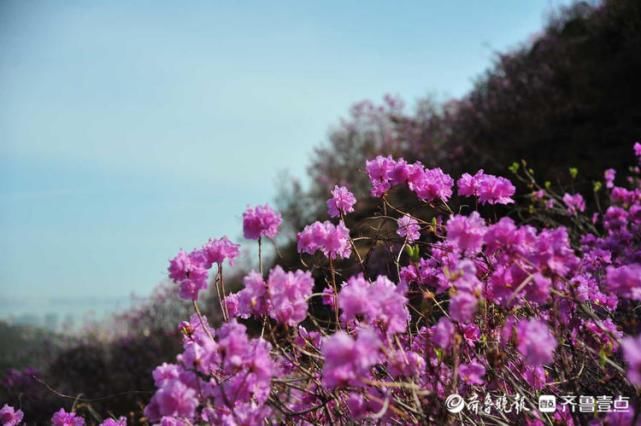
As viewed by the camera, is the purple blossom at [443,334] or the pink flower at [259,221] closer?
the purple blossom at [443,334]

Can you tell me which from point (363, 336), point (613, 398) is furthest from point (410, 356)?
point (613, 398)

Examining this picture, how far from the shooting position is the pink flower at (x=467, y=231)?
71.9 inches

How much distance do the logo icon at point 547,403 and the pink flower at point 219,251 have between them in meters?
1.22

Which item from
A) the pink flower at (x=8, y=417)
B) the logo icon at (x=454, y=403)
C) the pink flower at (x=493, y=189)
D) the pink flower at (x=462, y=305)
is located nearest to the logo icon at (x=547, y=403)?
the logo icon at (x=454, y=403)

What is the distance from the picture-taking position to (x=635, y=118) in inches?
314

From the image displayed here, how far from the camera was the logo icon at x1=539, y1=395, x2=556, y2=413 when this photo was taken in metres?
1.91

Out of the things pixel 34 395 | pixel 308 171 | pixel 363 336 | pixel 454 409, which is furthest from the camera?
pixel 308 171

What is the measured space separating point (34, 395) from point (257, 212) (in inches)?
257

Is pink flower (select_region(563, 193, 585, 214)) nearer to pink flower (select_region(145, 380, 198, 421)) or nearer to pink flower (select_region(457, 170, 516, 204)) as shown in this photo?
pink flower (select_region(457, 170, 516, 204))

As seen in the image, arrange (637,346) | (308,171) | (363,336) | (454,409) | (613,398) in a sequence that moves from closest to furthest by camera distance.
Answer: (637,346) → (363,336) → (454,409) → (613,398) → (308,171)

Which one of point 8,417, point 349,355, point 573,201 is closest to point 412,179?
point 349,355

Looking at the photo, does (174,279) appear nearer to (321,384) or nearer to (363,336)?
(321,384)

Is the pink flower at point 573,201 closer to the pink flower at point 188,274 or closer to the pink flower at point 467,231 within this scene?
the pink flower at point 467,231

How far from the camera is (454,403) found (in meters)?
1.77
